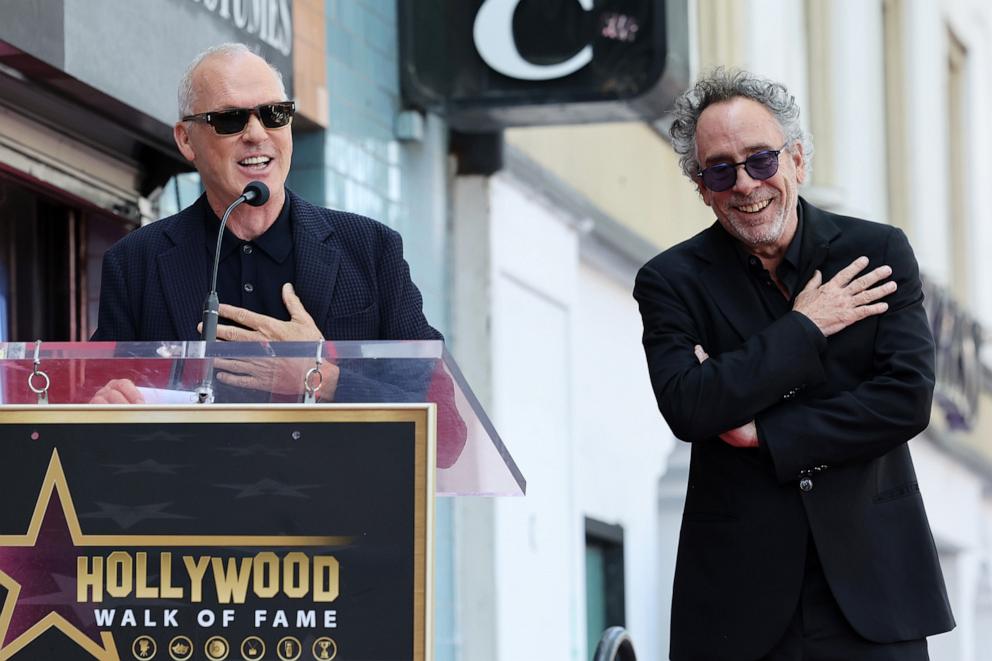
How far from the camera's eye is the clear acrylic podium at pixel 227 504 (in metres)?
3.28

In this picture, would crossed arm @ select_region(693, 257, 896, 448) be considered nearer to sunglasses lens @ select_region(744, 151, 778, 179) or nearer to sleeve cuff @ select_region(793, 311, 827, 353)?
sleeve cuff @ select_region(793, 311, 827, 353)

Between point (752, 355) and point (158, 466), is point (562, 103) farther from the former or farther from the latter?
point (158, 466)

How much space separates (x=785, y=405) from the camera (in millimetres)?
4352

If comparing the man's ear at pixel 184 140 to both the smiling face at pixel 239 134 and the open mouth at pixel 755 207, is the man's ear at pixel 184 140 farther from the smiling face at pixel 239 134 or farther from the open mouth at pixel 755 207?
the open mouth at pixel 755 207

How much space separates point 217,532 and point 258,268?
912 millimetres

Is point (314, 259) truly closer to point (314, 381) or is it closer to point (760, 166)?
point (314, 381)

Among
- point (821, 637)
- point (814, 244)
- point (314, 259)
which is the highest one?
point (814, 244)

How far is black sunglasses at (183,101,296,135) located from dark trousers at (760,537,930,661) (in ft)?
4.32

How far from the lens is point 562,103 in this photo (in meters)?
8.98

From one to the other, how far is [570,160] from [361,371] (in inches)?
313

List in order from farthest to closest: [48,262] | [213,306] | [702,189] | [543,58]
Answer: [543,58] < [48,262] < [702,189] < [213,306]

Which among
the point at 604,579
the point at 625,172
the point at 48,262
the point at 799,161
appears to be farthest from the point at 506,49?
the point at 799,161

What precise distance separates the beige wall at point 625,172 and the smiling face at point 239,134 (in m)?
5.94

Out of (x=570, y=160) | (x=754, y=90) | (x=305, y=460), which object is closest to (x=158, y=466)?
(x=305, y=460)
